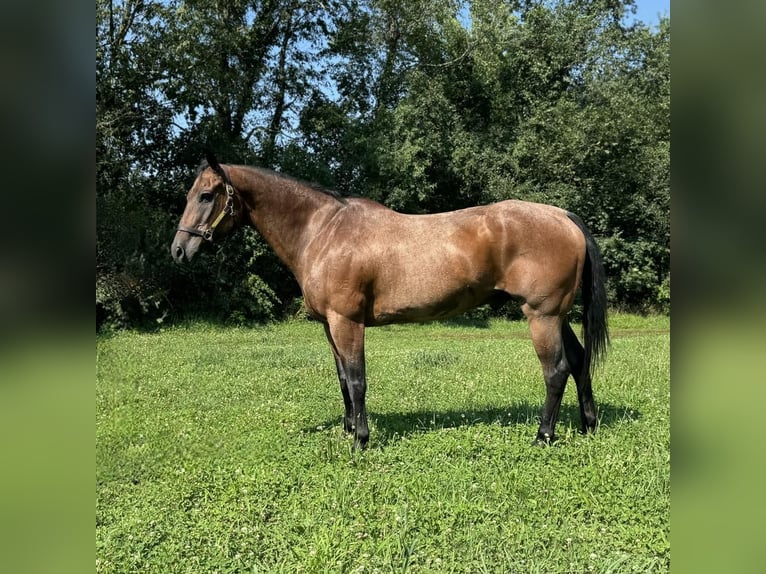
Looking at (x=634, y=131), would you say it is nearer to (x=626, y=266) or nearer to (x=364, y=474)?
(x=626, y=266)

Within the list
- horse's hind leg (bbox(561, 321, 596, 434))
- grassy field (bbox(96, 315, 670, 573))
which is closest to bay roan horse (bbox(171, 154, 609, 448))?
horse's hind leg (bbox(561, 321, 596, 434))

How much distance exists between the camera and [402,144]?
17391 millimetres

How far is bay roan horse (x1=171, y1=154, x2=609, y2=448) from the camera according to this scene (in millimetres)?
4445

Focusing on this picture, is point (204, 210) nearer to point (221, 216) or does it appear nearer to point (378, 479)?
point (221, 216)

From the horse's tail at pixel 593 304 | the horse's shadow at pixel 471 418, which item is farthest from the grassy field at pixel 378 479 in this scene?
the horse's tail at pixel 593 304

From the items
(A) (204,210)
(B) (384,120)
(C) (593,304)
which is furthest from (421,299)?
(B) (384,120)

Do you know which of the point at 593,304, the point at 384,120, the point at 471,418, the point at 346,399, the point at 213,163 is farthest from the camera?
the point at 384,120

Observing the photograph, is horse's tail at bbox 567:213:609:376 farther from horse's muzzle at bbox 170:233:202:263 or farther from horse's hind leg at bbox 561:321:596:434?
horse's muzzle at bbox 170:233:202:263

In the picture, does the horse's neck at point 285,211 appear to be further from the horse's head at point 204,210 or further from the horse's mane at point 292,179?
the horse's head at point 204,210

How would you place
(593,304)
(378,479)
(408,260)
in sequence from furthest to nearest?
1. (593,304)
2. (408,260)
3. (378,479)

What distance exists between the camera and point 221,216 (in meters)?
4.44

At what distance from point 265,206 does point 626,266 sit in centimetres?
1729

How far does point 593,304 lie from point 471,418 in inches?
67.1
